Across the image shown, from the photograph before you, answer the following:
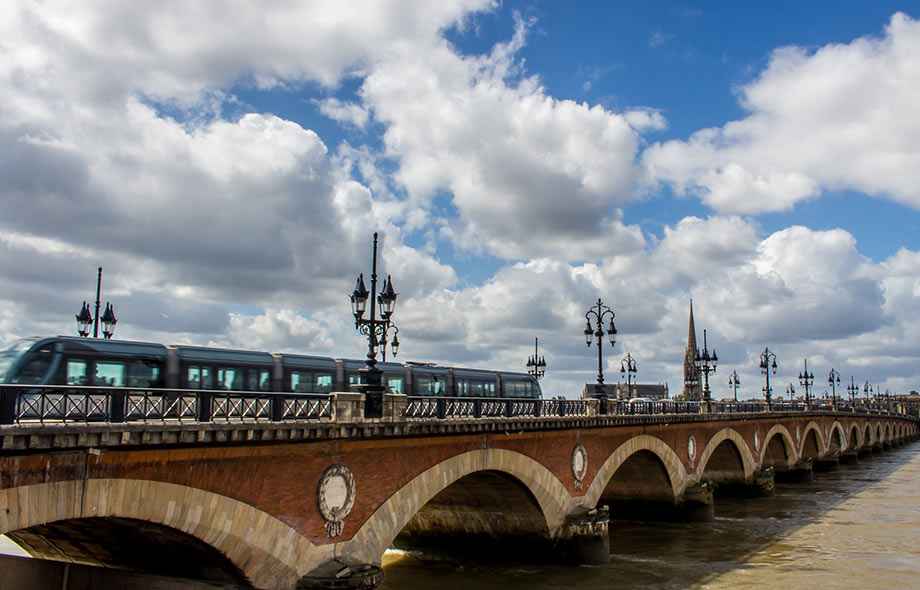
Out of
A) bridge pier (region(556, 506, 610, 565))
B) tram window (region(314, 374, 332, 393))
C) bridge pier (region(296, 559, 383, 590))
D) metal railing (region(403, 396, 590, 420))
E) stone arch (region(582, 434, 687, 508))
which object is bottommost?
bridge pier (region(556, 506, 610, 565))

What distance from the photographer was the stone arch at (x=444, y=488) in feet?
54.6

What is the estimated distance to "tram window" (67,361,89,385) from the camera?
1894 centimetres

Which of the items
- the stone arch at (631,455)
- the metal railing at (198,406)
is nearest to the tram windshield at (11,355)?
the metal railing at (198,406)

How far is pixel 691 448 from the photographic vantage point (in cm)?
3759

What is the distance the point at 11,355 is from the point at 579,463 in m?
17.3

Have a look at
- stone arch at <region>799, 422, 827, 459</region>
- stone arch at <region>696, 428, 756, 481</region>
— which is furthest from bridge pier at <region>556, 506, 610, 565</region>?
stone arch at <region>799, 422, 827, 459</region>

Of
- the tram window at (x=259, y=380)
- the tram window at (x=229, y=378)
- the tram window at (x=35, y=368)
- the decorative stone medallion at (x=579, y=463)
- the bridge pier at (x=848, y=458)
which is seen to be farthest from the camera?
the bridge pier at (x=848, y=458)

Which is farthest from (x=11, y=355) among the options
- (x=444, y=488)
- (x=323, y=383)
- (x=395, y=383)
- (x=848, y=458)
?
(x=848, y=458)

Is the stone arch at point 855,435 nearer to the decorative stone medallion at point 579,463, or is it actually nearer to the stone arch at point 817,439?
the stone arch at point 817,439

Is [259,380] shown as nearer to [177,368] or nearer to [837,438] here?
[177,368]

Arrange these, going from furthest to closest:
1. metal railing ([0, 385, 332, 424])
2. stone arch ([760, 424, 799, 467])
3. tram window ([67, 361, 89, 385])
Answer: stone arch ([760, 424, 799, 467]) → tram window ([67, 361, 89, 385]) → metal railing ([0, 385, 332, 424])

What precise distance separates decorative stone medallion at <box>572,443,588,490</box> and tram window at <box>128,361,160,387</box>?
1337 cm

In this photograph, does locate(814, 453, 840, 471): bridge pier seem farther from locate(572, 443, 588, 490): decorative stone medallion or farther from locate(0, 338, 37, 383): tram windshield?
locate(0, 338, 37, 383): tram windshield

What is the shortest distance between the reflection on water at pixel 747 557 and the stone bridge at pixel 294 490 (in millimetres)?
1505
